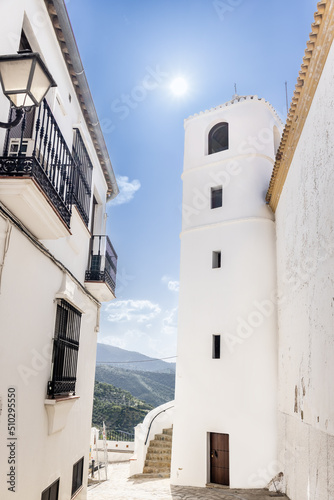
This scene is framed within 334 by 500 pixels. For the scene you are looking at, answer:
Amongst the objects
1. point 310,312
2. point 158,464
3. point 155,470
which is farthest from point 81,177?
point 158,464

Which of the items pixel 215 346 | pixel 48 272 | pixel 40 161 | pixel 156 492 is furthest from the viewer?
pixel 215 346

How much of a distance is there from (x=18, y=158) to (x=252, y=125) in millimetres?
11482

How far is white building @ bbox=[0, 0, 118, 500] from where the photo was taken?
4.41 metres

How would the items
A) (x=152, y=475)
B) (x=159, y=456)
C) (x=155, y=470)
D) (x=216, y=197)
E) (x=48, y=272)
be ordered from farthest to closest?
(x=216, y=197), (x=159, y=456), (x=155, y=470), (x=152, y=475), (x=48, y=272)

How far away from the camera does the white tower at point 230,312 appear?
11.6 meters

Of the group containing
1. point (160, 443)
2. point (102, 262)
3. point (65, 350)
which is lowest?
point (160, 443)

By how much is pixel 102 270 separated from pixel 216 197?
715cm

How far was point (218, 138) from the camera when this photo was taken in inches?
625

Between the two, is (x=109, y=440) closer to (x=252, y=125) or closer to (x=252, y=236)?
(x=252, y=236)

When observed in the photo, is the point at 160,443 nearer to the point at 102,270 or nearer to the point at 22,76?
the point at 102,270

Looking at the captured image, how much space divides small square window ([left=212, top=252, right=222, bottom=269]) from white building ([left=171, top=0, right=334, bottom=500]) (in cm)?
4

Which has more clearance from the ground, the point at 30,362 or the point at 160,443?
the point at 30,362

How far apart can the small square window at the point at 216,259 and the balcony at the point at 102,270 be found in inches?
196

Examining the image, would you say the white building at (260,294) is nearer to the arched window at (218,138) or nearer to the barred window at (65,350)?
the arched window at (218,138)
